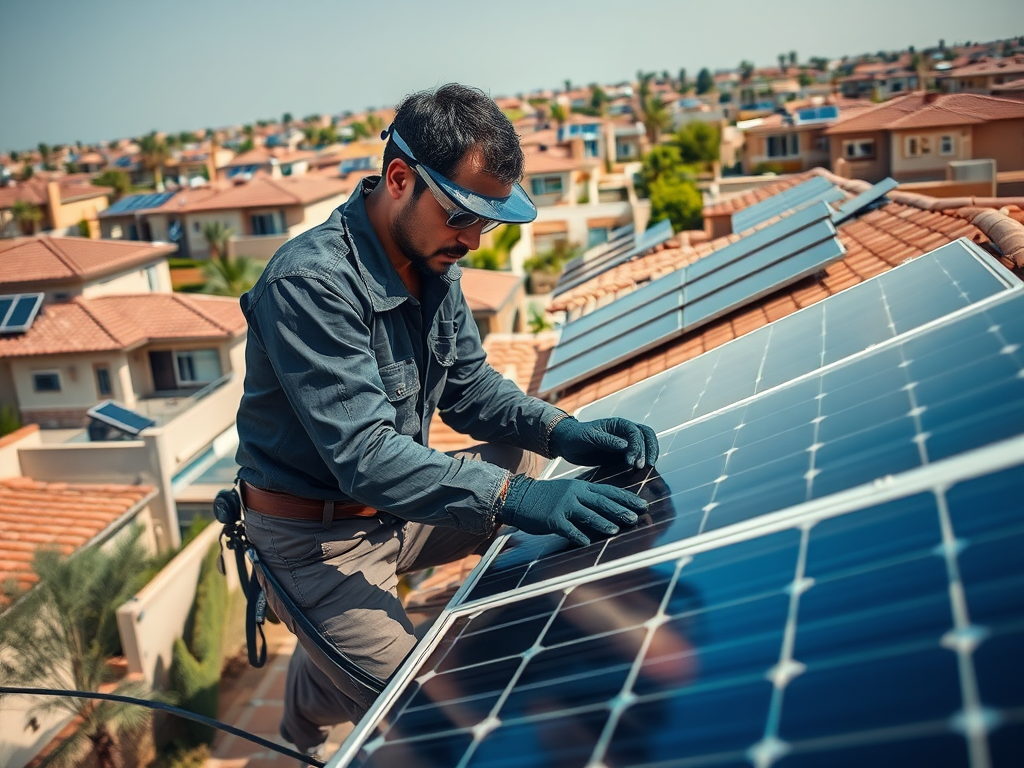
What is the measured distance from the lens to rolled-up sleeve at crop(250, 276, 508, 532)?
11.3 ft

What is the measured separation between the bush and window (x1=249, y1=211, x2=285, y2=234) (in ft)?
103

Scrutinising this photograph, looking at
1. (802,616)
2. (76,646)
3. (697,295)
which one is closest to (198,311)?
(76,646)

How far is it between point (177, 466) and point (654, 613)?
2295cm

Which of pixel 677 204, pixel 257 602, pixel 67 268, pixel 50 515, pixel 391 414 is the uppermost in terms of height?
pixel 391 414

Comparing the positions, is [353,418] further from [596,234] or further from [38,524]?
[596,234]

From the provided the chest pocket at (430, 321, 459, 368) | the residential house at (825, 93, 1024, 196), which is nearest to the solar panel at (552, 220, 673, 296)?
the residential house at (825, 93, 1024, 196)

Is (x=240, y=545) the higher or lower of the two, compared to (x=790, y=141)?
lower

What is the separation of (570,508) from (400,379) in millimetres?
1051

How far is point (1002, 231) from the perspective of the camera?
18.2 feet

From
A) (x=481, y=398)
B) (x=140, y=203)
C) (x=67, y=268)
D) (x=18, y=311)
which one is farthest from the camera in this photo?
(x=140, y=203)

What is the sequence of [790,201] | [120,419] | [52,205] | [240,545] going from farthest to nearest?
[52,205] → [120,419] → [790,201] → [240,545]

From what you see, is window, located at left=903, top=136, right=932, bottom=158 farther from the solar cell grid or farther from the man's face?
the solar cell grid

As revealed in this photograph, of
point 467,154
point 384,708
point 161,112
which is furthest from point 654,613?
point 161,112

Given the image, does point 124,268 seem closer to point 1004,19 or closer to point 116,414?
point 116,414
